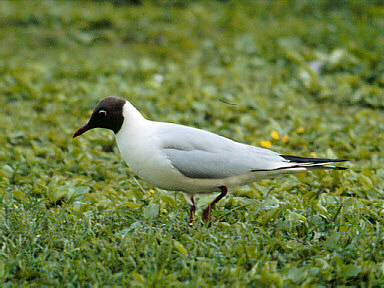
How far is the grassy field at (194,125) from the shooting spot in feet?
9.77

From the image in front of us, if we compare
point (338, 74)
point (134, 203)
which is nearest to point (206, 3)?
point (338, 74)

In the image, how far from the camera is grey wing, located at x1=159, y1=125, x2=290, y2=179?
3367 mm

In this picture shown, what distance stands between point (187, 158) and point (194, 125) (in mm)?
2330

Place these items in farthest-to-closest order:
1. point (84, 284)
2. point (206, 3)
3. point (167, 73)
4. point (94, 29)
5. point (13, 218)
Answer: point (206, 3) → point (94, 29) → point (167, 73) → point (13, 218) → point (84, 284)

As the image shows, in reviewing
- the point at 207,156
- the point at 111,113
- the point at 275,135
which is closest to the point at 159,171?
the point at 207,156

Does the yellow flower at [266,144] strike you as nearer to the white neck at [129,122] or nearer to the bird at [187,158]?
the bird at [187,158]

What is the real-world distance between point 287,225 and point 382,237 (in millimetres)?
551

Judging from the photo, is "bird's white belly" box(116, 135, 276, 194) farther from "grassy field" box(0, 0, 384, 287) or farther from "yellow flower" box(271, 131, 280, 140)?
"yellow flower" box(271, 131, 280, 140)

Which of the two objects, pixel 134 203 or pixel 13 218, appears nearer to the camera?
pixel 13 218

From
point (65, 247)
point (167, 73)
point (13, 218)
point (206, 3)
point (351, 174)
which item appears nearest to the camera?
point (65, 247)

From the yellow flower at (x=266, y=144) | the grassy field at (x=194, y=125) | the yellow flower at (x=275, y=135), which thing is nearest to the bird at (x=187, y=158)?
the grassy field at (x=194, y=125)

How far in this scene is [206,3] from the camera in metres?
8.78

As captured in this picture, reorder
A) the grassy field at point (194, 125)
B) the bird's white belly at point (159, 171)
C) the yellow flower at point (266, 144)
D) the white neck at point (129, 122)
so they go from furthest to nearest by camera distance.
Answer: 1. the yellow flower at point (266, 144)
2. the white neck at point (129, 122)
3. the bird's white belly at point (159, 171)
4. the grassy field at point (194, 125)

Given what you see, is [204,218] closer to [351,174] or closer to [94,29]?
[351,174]
